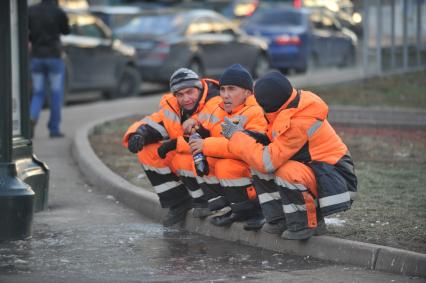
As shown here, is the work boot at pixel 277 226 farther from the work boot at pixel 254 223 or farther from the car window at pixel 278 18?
the car window at pixel 278 18

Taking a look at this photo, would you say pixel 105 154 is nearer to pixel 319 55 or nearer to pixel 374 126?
pixel 374 126

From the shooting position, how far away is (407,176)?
10047mm

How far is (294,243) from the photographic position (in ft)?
24.3

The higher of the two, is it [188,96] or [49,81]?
[188,96]

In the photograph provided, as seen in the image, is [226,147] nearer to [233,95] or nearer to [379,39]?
[233,95]

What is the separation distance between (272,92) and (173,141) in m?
1.28

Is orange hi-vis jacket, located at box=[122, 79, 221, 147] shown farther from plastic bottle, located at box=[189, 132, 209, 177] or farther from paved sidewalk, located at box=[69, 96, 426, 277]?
paved sidewalk, located at box=[69, 96, 426, 277]

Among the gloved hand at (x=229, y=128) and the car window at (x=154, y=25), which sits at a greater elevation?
the gloved hand at (x=229, y=128)

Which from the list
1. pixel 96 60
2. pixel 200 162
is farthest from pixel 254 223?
pixel 96 60

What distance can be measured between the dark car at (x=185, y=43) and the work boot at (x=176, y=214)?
12177 millimetres

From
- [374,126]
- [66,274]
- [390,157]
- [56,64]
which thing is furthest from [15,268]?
[374,126]

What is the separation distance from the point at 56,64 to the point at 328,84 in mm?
7173

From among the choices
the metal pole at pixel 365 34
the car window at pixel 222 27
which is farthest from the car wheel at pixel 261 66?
the metal pole at pixel 365 34

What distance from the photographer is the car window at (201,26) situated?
21.5 m
